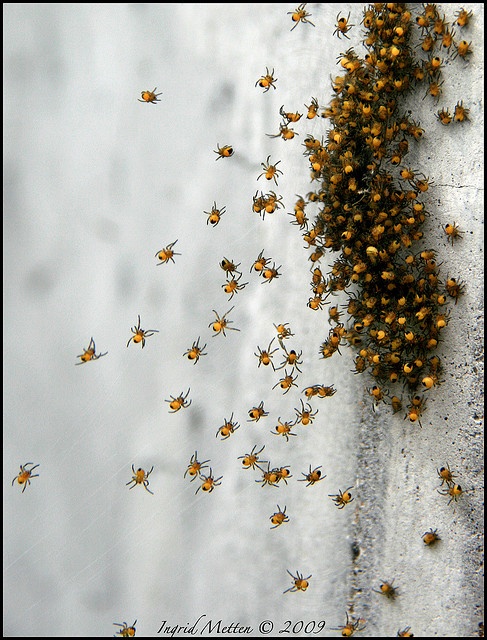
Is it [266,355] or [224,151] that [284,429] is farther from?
[224,151]

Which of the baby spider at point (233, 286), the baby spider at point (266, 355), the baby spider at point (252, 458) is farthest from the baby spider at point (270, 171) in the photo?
the baby spider at point (252, 458)

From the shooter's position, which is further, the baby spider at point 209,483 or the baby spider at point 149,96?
the baby spider at point 209,483

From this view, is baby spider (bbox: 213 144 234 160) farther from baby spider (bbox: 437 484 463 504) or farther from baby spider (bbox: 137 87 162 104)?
baby spider (bbox: 437 484 463 504)

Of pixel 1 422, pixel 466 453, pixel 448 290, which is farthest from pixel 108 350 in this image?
pixel 466 453

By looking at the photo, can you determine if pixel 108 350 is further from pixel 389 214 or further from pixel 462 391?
pixel 462 391

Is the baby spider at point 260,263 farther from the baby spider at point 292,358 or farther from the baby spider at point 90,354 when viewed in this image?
the baby spider at point 90,354
